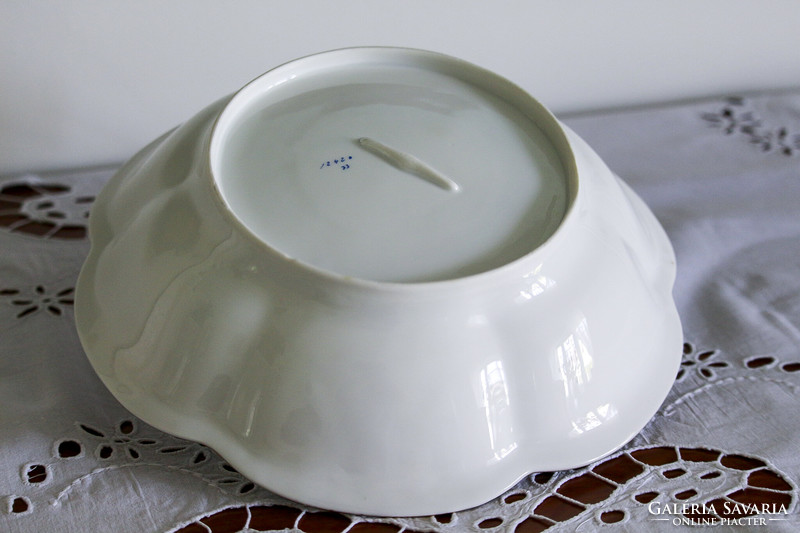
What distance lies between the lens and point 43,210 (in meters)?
0.72

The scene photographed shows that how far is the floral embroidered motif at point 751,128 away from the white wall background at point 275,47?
0.17ft

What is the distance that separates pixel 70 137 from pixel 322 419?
48cm

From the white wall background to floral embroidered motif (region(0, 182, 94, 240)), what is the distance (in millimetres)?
47

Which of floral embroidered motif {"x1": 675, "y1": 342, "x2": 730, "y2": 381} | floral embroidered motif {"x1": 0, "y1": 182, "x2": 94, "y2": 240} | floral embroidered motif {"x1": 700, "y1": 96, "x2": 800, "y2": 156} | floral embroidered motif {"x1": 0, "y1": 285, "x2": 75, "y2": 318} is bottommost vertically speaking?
floral embroidered motif {"x1": 675, "y1": 342, "x2": 730, "y2": 381}

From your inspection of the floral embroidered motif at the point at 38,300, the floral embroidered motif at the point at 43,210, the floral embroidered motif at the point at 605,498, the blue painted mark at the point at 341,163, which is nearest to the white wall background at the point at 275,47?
the floral embroidered motif at the point at 43,210

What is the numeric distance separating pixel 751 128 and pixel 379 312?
0.62 metres

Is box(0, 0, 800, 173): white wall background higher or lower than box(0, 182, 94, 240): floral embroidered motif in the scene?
higher

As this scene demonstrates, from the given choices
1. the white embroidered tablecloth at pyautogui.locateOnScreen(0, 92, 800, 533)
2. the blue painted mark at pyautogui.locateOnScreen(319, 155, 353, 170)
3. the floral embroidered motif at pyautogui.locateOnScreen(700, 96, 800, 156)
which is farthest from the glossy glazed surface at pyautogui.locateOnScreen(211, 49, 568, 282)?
the floral embroidered motif at pyautogui.locateOnScreen(700, 96, 800, 156)

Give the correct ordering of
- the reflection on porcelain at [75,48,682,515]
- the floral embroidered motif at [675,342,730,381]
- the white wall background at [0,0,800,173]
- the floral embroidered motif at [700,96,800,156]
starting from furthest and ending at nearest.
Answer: the floral embroidered motif at [700,96,800,156] → the white wall background at [0,0,800,173] → the floral embroidered motif at [675,342,730,381] → the reflection on porcelain at [75,48,682,515]

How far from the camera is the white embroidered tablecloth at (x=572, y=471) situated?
48cm

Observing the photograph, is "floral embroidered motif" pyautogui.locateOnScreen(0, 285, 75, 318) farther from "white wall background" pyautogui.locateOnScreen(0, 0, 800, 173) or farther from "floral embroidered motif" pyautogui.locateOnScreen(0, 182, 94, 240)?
"white wall background" pyautogui.locateOnScreen(0, 0, 800, 173)

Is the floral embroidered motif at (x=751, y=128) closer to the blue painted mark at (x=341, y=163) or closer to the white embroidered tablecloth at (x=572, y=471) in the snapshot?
the white embroidered tablecloth at (x=572, y=471)

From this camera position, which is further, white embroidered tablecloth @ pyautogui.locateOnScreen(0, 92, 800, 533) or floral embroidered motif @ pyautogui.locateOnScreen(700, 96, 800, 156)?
floral embroidered motif @ pyautogui.locateOnScreen(700, 96, 800, 156)

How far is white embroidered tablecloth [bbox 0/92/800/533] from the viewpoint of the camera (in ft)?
1.58
